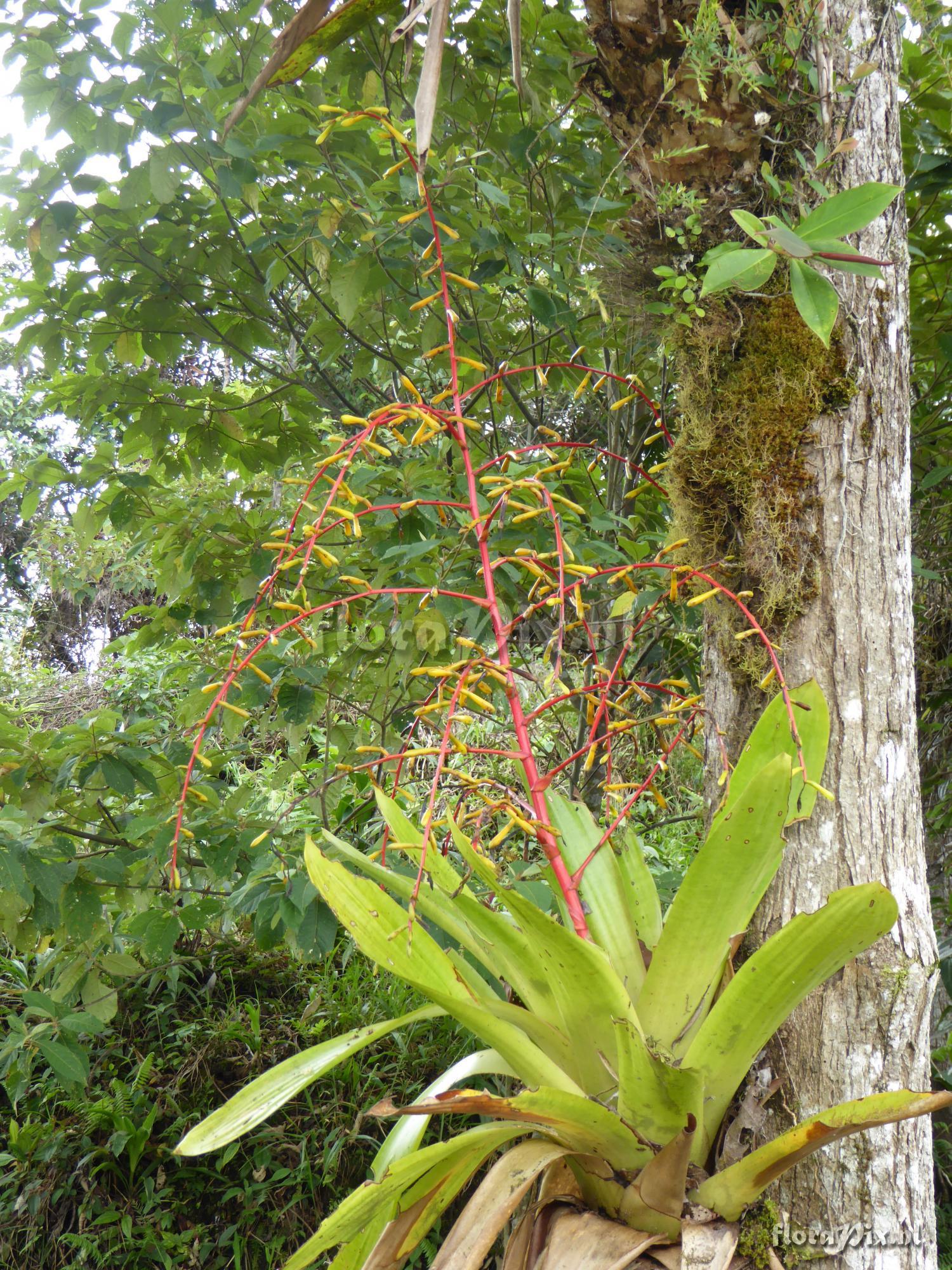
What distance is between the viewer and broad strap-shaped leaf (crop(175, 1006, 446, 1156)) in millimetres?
789

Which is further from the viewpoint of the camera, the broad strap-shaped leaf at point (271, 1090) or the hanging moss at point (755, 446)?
the hanging moss at point (755, 446)

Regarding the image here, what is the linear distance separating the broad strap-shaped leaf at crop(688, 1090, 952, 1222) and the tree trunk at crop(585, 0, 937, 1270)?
0.08 m

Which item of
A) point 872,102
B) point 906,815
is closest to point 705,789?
point 906,815

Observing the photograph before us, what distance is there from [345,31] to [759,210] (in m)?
0.52

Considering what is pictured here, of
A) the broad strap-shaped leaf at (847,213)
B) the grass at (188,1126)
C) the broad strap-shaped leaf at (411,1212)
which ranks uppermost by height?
the broad strap-shaped leaf at (847,213)

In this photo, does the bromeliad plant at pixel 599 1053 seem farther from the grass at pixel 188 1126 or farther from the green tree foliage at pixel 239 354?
the grass at pixel 188 1126

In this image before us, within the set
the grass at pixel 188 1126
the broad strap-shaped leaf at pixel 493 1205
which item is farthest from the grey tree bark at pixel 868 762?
the grass at pixel 188 1126

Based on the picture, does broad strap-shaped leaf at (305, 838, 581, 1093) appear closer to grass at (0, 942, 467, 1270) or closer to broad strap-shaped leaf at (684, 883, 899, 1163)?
broad strap-shaped leaf at (684, 883, 899, 1163)

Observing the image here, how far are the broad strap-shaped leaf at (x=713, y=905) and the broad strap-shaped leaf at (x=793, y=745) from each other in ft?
0.22

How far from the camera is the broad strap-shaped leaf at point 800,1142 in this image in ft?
2.23

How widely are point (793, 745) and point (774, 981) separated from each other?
25cm

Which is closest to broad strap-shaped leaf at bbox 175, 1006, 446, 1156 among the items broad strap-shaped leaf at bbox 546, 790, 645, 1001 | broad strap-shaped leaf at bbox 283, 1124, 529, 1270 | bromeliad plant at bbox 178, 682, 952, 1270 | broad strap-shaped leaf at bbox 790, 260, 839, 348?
bromeliad plant at bbox 178, 682, 952, 1270

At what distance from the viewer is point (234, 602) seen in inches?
83.0

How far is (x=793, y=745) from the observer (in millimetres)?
894
